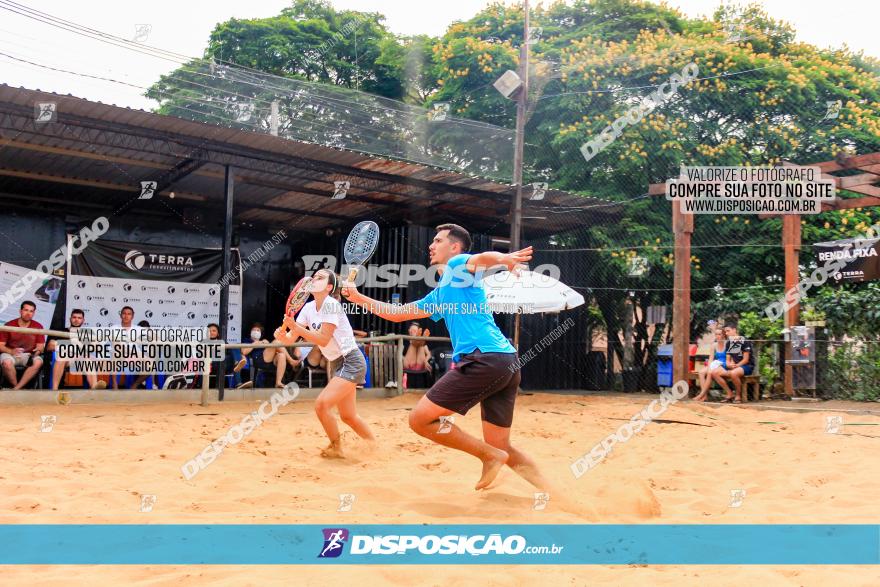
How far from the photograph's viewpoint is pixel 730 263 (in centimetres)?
1498

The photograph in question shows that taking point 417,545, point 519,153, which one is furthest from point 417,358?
point 417,545

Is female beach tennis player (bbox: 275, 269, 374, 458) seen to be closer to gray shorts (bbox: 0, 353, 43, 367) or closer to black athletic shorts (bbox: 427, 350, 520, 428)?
black athletic shorts (bbox: 427, 350, 520, 428)

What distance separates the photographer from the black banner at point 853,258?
1235 cm

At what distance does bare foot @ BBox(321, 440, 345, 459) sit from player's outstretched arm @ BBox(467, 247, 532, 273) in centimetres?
256

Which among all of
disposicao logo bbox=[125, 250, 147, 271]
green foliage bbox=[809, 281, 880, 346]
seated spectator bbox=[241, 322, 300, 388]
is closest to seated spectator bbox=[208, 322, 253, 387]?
seated spectator bbox=[241, 322, 300, 388]

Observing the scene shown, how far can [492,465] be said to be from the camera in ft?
15.9

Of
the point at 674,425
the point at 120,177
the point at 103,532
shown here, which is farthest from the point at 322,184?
the point at 103,532

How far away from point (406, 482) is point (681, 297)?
9.07 metres

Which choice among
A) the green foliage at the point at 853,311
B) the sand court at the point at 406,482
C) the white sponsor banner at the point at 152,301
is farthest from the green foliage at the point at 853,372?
the white sponsor banner at the point at 152,301

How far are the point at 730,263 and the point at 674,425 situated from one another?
22.7 feet

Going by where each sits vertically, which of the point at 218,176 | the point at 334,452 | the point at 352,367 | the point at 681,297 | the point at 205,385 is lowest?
the point at 334,452

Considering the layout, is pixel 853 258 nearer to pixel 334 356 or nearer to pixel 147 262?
pixel 334 356

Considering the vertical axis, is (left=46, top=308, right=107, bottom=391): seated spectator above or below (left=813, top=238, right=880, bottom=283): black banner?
below

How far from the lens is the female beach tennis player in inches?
249
